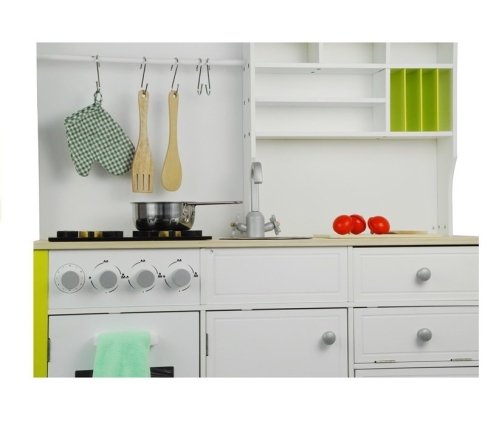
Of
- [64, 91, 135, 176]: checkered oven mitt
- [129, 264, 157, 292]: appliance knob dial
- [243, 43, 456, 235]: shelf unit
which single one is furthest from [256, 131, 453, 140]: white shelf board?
[129, 264, 157, 292]: appliance knob dial

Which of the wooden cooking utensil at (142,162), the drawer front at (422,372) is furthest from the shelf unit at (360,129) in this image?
the drawer front at (422,372)

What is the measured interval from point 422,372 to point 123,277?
125 cm

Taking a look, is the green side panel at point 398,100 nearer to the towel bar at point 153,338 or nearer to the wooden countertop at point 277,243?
the wooden countertop at point 277,243

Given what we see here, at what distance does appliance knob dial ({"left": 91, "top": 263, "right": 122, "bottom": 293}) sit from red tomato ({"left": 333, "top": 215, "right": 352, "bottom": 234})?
1032 mm

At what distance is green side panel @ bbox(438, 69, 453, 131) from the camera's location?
11.9 ft

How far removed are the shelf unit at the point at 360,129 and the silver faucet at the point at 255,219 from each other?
0.20 metres

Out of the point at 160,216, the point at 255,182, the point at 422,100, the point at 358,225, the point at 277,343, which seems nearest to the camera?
the point at 277,343

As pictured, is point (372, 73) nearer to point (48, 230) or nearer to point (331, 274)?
point (331, 274)

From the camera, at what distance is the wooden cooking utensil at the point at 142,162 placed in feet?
11.5

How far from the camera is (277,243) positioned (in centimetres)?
305

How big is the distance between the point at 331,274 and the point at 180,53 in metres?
1.36

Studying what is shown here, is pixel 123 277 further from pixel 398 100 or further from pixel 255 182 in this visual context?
pixel 398 100

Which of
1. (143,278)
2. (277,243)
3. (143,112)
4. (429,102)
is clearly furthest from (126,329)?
(429,102)

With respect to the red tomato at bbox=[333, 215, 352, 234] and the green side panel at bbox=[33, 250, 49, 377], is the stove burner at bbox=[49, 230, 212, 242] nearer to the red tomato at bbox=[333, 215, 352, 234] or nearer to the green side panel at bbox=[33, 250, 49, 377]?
the green side panel at bbox=[33, 250, 49, 377]
